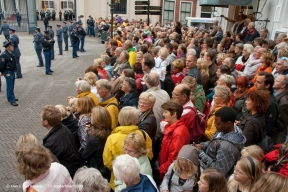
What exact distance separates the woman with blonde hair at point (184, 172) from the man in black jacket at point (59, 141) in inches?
54.0

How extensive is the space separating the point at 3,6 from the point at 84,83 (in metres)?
30.0

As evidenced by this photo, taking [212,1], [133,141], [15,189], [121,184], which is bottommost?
[15,189]

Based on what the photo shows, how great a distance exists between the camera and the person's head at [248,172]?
8.14 ft

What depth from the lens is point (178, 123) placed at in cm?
352

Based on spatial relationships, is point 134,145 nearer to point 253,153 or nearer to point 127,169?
point 127,169

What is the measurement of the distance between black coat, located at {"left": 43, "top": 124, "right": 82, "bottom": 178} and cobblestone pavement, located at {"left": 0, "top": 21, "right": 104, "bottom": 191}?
1.50 meters

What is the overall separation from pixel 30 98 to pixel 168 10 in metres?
27.7

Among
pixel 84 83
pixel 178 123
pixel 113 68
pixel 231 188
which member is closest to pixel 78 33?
pixel 113 68

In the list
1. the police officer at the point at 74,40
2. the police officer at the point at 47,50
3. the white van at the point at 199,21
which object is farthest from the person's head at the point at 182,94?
the white van at the point at 199,21

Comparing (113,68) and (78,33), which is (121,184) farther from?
(78,33)

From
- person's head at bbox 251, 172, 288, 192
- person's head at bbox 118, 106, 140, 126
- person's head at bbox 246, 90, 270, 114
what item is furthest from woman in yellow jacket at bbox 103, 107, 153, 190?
person's head at bbox 251, 172, 288, 192

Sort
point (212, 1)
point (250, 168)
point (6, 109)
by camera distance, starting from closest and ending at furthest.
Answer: point (250, 168) < point (6, 109) < point (212, 1)

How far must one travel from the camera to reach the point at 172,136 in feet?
11.4

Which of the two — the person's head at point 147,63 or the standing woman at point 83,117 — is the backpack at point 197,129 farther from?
the person's head at point 147,63
